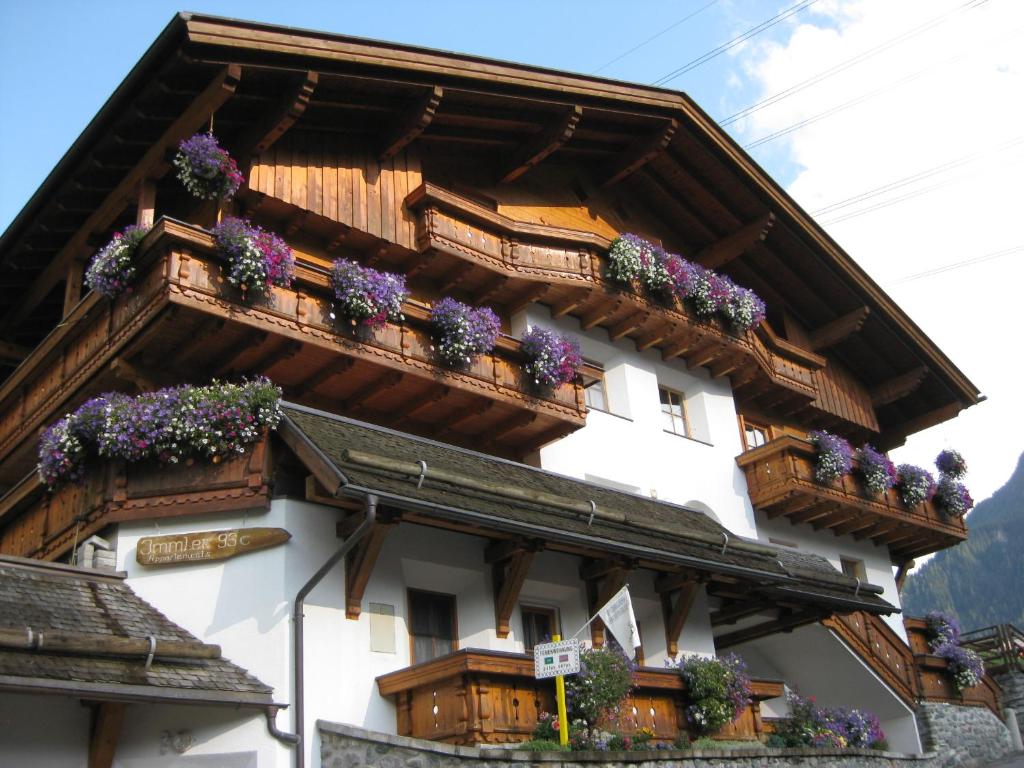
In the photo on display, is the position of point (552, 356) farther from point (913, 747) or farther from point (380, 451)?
point (913, 747)

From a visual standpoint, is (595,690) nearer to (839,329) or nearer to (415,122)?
(415,122)

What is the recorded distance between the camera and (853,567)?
22.3 metres

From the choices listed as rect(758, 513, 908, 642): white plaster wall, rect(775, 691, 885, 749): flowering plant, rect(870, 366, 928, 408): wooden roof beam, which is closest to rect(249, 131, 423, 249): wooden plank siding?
rect(775, 691, 885, 749): flowering plant

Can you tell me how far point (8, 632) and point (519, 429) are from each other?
23.9 ft

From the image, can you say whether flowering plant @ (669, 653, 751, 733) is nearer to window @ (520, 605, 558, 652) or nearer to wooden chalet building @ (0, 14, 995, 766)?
wooden chalet building @ (0, 14, 995, 766)

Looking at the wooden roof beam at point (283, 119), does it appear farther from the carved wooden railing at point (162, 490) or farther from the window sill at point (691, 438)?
the window sill at point (691, 438)

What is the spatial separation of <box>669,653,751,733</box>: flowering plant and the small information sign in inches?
89.5

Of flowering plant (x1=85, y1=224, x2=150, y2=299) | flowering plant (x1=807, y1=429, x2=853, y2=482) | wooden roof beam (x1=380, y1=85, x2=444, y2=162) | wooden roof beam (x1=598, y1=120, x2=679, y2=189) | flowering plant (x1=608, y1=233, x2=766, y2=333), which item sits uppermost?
wooden roof beam (x1=598, y1=120, x2=679, y2=189)

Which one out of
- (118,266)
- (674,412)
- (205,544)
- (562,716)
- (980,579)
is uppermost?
(980,579)

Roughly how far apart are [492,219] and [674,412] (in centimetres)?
503

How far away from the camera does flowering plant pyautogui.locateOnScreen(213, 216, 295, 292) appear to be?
12539mm

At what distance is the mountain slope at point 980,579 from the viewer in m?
105

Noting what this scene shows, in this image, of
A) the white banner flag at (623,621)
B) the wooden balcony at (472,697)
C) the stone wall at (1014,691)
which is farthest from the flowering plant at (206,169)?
the stone wall at (1014,691)

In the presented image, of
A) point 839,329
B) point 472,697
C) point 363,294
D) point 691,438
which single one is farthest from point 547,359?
point 839,329
